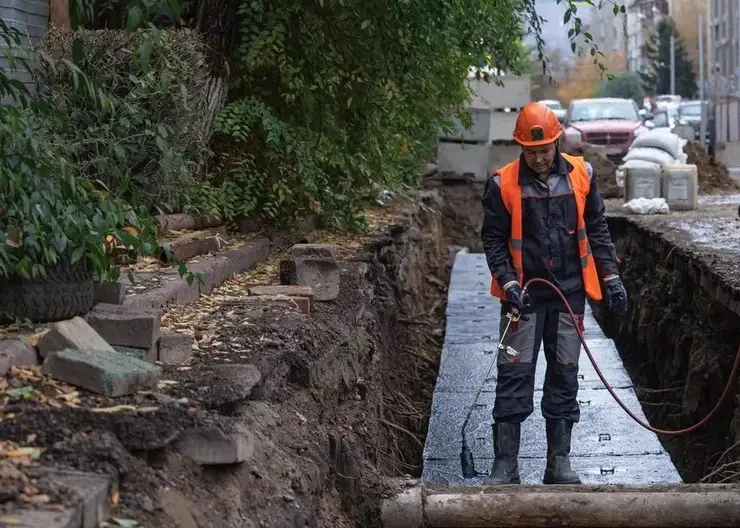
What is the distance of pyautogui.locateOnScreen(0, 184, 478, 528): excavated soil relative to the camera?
13.3ft

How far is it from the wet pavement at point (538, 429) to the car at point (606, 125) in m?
15.4

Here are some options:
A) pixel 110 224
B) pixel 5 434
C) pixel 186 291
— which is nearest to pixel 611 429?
pixel 186 291

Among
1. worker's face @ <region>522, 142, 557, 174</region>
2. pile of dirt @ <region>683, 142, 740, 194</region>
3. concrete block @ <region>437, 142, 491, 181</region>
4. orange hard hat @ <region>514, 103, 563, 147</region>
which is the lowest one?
pile of dirt @ <region>683, 142, 740, 194</region>

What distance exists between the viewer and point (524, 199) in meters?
6.73

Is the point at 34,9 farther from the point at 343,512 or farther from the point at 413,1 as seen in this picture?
the point at 343,512

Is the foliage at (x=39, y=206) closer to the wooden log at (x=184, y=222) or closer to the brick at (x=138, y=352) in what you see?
the brick at (x=138, y=352)

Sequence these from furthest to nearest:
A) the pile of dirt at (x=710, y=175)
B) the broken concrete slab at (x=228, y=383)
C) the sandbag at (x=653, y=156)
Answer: the pile of dirt at (x=710, y=175)
the sandbag at (x=653, y=156)
the broken concrete slab at (x=228, y=383)

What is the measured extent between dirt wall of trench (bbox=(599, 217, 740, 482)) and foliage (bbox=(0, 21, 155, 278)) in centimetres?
367

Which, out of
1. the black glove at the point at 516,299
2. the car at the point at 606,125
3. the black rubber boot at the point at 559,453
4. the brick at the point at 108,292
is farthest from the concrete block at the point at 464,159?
the brick at the point at 108,292

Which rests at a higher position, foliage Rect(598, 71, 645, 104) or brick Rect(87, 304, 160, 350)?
foliage Rect(598, 71, 645, 104)

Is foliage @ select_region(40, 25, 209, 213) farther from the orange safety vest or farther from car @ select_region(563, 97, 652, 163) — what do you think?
car @ select_region(563, 97, 652, 163)

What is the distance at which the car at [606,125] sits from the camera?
28.1 meters

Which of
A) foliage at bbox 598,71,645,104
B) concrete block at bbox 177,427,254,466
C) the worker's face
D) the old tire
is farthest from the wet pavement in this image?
foliage at bbox 598,71,645,104

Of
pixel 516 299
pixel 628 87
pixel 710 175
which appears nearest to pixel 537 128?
pixel 516 299
